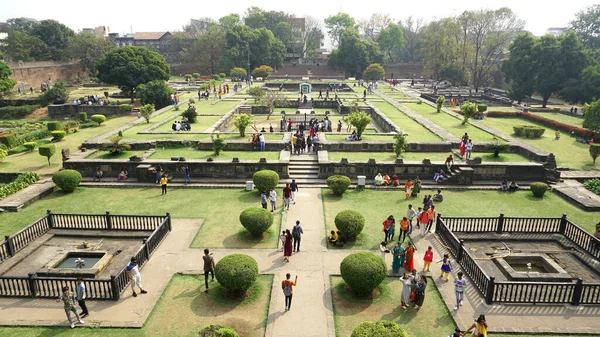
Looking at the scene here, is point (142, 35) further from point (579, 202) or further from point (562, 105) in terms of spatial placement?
point (579, 202)

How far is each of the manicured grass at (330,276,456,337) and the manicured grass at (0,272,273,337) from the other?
5.65ft

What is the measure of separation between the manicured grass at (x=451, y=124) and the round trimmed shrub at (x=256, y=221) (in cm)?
1644

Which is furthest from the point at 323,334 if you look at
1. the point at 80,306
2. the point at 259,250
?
the point at 80,306

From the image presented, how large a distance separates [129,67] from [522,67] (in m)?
38.5

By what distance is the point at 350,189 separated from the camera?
17625 millimetres

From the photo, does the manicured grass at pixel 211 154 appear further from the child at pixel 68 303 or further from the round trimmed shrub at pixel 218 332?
the round trimmed shrub at pixel 218 332

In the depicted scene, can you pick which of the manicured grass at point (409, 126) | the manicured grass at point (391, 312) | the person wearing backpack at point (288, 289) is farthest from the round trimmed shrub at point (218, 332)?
the manicured grass at point (409, 126)

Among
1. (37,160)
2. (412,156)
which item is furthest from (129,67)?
(412,156)

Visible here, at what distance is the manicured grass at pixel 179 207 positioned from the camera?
12973 mm

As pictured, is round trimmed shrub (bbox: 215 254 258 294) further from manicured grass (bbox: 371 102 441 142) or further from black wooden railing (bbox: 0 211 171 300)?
manicured grass (bbox: 371 102 441 142)

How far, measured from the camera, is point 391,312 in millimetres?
9297

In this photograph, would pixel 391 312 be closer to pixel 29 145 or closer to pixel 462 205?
pixel 462 205

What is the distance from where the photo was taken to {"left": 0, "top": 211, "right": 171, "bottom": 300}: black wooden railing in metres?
9.52

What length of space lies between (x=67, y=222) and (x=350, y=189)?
10.8 m
